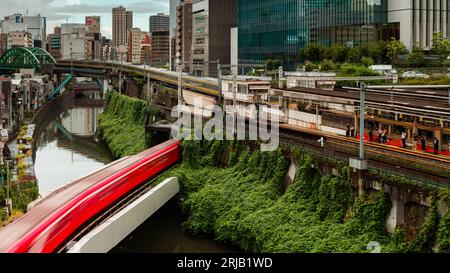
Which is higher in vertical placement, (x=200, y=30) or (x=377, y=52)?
(x=200, y=30)

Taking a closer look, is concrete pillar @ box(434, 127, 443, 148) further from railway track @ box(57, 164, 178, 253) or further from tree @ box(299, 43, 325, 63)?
tree @ box(299, 43, 325, 63)

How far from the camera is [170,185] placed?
93.3 ft

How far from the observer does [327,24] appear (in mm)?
68250

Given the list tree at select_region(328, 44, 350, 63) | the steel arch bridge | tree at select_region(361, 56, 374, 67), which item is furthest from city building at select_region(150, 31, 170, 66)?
tree at select_region(361, 56, 374, 67)

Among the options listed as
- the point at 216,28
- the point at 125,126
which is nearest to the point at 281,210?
the point at 125,126

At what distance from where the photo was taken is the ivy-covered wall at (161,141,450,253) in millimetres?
18422

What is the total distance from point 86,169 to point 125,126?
1260 centimetres

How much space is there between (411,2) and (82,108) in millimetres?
61194

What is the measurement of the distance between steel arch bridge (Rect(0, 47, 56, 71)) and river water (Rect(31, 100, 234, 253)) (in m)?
24.0

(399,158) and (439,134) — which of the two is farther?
(439,134)

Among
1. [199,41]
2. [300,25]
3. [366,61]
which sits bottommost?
[366,61]

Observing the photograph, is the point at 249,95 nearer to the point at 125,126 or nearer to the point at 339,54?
the point at 125,126

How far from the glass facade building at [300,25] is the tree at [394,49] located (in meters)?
5.47
